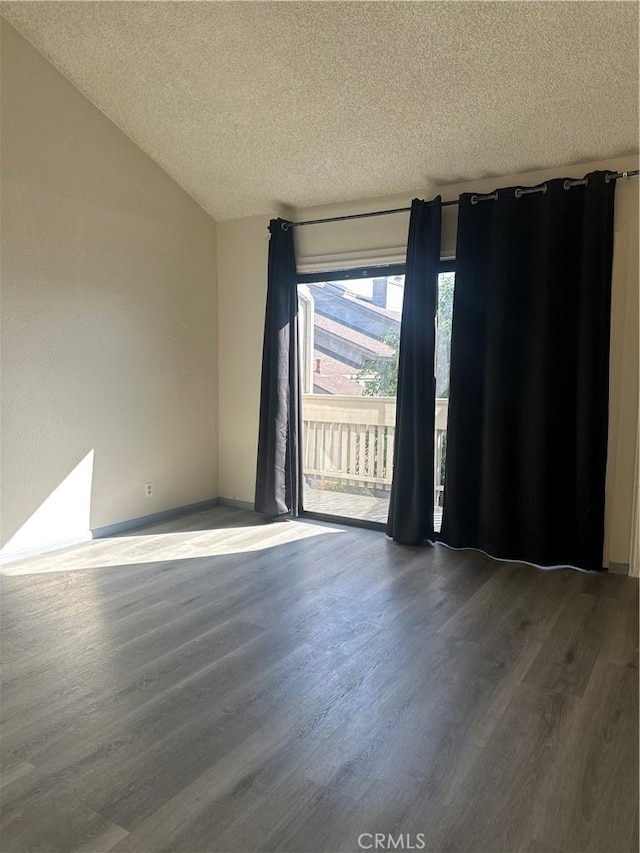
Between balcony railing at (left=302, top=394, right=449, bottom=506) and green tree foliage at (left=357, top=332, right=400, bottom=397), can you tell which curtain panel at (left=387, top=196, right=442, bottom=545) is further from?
balcony railing at (left=302, top=394, right=449, bottom=506)

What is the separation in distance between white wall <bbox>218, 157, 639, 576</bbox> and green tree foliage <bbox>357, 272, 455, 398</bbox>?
0.29 m

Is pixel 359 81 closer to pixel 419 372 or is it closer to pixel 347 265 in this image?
pixel 347 265

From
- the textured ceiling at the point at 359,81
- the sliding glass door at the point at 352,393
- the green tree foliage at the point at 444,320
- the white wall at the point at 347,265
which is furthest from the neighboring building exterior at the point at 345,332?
the textured ceiling at the point at 359,81

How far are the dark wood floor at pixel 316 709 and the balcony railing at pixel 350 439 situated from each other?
59.2 inches

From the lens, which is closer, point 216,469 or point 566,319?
point 566,319

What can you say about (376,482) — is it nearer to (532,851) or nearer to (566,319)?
(566,319)

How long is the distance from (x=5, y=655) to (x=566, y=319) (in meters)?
3.37

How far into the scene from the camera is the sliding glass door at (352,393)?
4.37 m

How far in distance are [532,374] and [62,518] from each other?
319cm

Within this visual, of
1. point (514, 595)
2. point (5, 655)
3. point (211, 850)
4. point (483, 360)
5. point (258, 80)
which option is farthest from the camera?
point (483, 360)

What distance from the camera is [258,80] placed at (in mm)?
3342

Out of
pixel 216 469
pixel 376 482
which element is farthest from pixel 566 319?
pixel 216 469

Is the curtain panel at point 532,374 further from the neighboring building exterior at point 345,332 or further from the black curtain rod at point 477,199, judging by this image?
the neighboring building exterior at point 345,332

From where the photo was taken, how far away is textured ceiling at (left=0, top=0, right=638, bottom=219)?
9.02 ft
